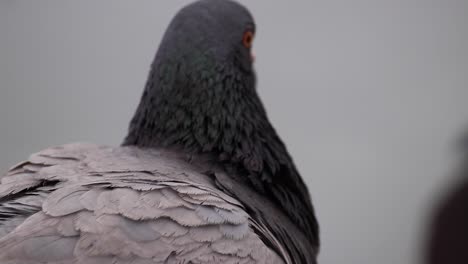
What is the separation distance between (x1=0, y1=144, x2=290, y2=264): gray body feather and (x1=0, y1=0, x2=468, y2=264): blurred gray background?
6.63 ft

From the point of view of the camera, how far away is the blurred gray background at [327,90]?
3.52 m

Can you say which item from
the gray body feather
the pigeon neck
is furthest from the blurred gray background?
the gray body feather

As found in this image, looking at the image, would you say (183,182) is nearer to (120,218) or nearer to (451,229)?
(120,218)

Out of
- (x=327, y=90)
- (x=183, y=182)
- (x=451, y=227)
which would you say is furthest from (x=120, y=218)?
(x=451, y=227)

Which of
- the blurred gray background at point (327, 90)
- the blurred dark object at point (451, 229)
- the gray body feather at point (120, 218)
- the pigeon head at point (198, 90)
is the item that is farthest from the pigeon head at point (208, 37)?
the blurred dark object at point (451, 229)

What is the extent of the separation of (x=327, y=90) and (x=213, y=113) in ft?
6.23

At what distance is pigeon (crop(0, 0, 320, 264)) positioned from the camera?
1201 millimetres

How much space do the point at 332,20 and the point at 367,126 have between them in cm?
65

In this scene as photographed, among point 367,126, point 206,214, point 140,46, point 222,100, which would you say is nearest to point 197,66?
point 222,100

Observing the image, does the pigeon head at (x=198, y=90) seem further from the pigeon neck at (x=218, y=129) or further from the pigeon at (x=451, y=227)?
the pigeon at (x=451, y=227)

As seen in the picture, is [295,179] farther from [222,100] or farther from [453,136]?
[453,136]

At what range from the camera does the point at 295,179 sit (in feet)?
6.09

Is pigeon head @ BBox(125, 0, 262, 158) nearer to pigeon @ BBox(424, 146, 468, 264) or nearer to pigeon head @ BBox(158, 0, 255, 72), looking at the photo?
pigeon head @ BBox(158, 0, 255, 72)

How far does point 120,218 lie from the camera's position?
4.05ft
